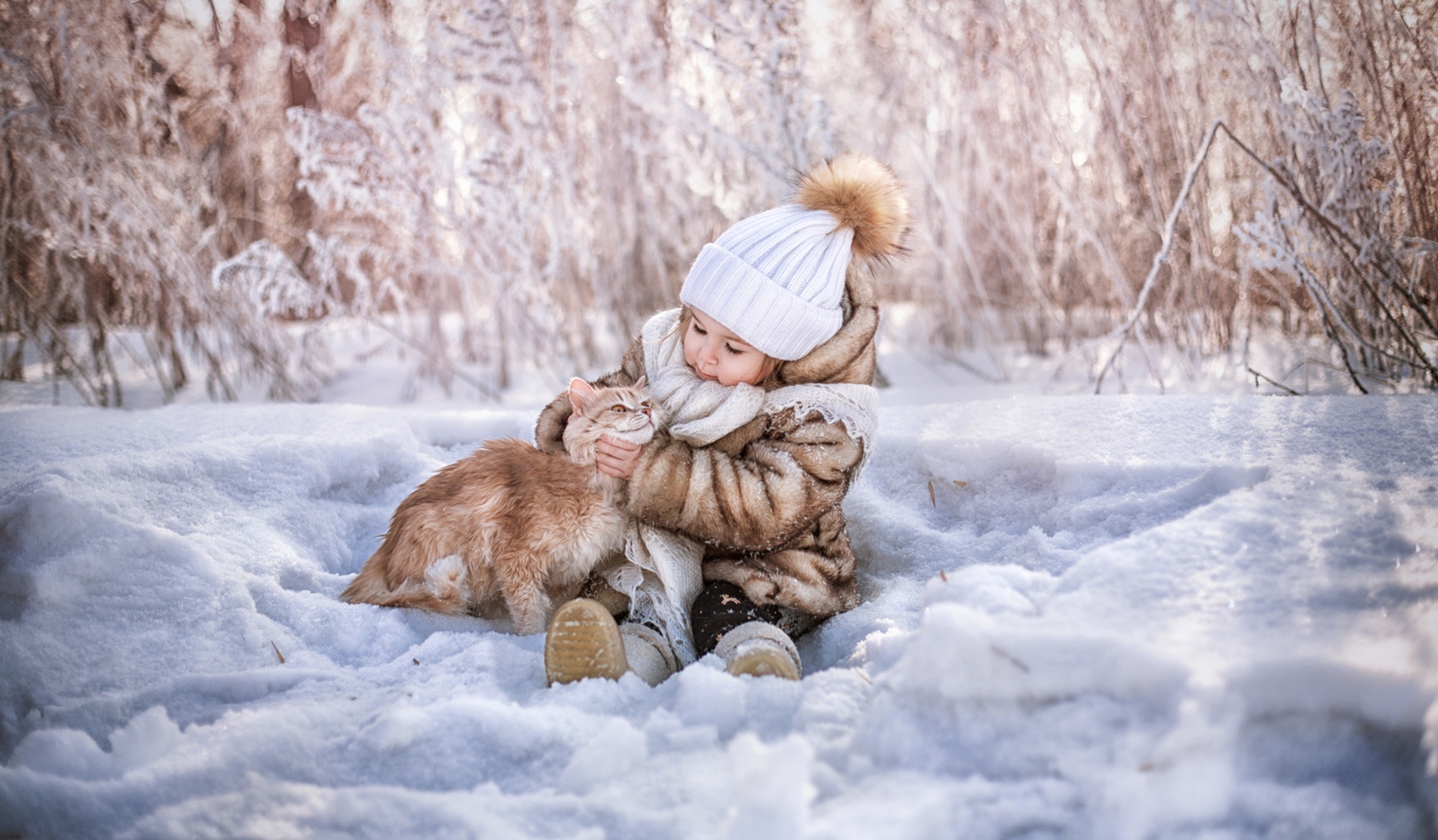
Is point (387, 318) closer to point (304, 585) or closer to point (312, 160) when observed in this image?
point (312, 160)

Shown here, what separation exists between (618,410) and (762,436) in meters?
0.34

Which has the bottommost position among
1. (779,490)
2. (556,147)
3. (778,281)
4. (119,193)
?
(779,490)

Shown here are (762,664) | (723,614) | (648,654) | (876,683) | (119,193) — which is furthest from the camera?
(119,193)

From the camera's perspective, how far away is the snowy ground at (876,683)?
1026mm

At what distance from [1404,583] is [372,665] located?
188 cm

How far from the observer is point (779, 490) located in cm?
164

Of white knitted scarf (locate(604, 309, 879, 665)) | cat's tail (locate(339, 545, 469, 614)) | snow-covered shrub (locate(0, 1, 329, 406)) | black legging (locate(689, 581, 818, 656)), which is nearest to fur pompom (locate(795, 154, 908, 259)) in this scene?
white knitted scarf (locate(604, 309, 879, 665))

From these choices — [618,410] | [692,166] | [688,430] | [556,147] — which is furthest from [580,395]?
[556,147]

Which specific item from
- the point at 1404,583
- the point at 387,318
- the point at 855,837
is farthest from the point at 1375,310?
the point at 387,318

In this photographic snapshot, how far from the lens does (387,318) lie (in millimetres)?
5191

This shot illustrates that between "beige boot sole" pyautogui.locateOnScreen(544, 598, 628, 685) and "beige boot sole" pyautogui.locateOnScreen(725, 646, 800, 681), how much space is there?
8.7 inches

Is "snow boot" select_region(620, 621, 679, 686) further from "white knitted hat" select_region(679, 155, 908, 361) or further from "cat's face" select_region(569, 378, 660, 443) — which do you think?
"white knitted hat" select_region(679, 155, 908, 361)

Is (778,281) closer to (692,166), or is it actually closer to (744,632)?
(744,632)

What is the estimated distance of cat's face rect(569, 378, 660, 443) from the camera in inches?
66.2
